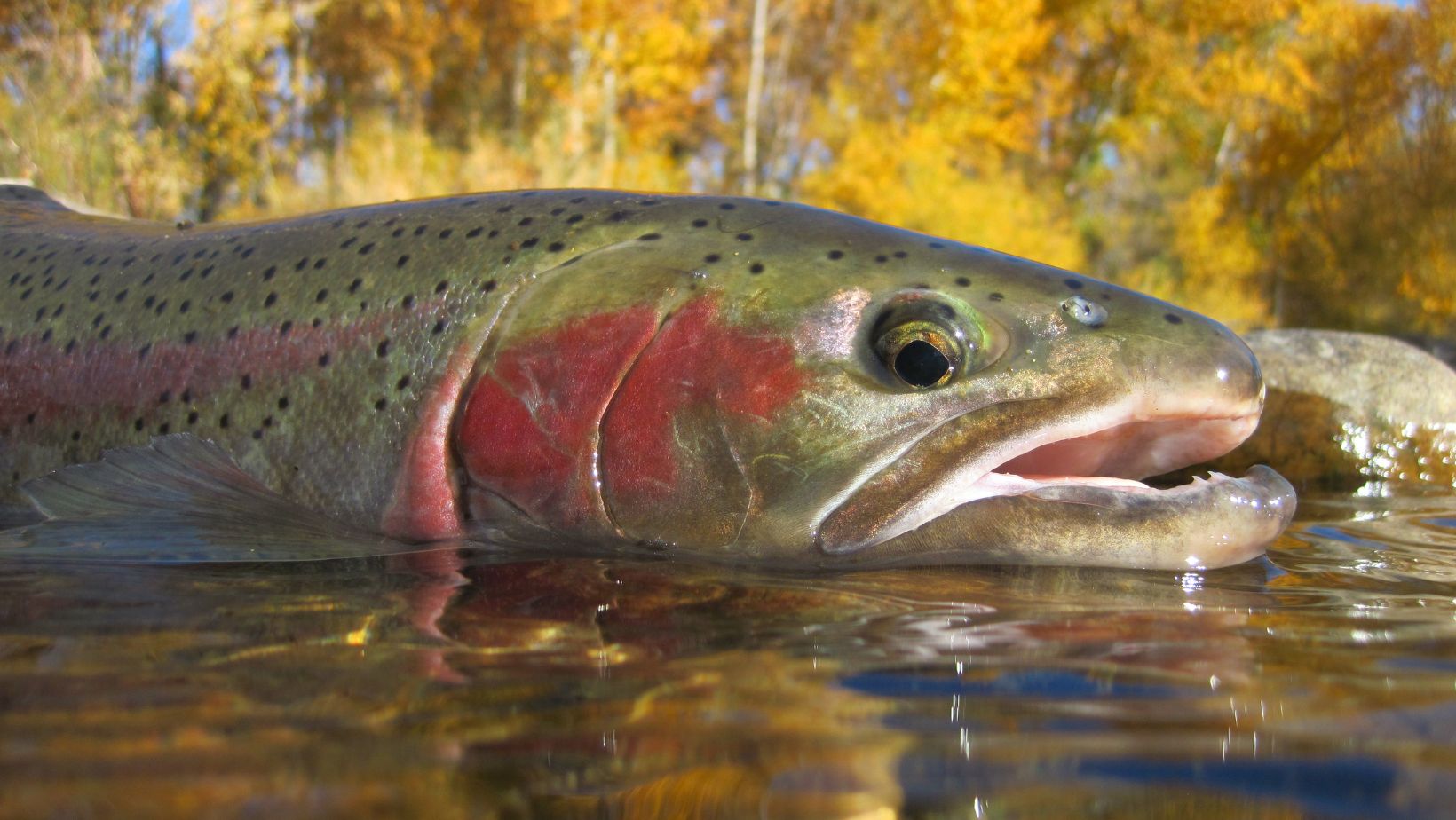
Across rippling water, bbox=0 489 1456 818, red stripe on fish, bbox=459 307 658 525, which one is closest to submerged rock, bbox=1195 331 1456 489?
rippling water, bbox=0 489 1456 818

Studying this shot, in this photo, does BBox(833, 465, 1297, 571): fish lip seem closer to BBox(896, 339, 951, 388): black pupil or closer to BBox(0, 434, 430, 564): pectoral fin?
BBox(896, 339, 951, 388): black pupil

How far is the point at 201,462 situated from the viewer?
9.82 ft

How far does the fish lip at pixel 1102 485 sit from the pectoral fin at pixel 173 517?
125 cm

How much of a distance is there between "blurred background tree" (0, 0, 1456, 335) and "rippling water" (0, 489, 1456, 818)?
14.1 m

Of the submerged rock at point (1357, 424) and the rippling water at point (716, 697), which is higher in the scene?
the submerged rock at point (1357, 424)

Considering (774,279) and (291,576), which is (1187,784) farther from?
(291,576)

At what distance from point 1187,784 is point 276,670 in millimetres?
1209

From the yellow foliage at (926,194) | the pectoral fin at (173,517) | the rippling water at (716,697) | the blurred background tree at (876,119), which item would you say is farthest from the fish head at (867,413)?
the yellow foliage at (926,194)

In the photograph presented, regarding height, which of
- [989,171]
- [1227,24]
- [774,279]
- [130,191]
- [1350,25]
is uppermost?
[1227,24]

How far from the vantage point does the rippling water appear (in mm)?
1110

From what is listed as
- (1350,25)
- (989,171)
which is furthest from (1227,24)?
(989,171)

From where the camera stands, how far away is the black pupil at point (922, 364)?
2.51 meters

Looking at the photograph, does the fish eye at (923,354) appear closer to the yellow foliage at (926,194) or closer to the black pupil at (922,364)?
the black pupil at (922,364)

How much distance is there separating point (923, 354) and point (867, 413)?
7.4 inches
